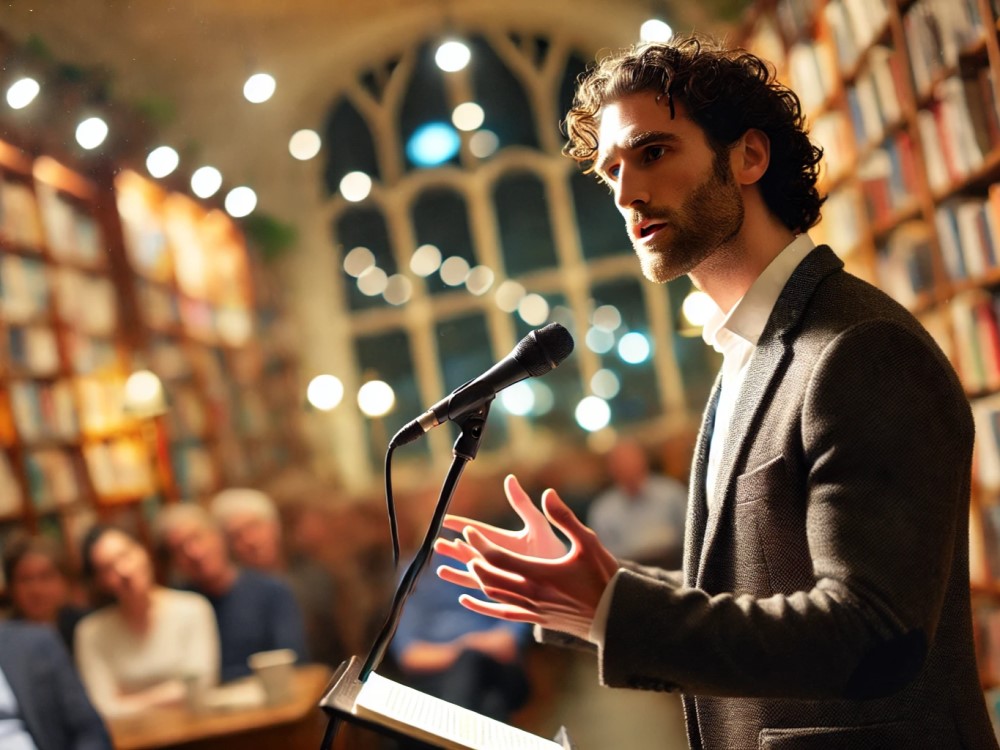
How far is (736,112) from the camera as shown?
4.71 feet

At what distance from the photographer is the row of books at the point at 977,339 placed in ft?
9.49

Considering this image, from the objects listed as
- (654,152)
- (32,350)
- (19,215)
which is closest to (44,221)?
(19,215)

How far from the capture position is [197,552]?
4.26 m

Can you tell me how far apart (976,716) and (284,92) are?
4.94 metres

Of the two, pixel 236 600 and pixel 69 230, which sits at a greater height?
pixel 69 230

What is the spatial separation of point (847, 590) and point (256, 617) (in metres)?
3.49

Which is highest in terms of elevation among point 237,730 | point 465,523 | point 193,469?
point 193,469

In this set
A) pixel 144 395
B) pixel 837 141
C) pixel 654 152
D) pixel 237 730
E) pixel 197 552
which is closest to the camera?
pixel 654 152

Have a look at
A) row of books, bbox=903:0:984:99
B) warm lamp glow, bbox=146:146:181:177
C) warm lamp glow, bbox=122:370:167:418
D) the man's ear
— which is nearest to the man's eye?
the man's ear

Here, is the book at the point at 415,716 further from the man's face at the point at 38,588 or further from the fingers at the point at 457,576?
the man's face at the point at 38,588

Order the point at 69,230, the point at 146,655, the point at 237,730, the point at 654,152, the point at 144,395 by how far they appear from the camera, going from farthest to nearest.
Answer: the point at 144,395
the point at 69,230
the point at 146,655
the point at 237,730
the point at 654,152

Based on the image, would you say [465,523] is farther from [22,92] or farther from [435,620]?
[22,92]

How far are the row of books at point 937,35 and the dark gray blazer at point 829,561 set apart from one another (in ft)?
5.70

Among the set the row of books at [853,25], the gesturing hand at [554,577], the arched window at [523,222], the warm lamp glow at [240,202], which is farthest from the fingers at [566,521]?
the arched window at [523,222]
